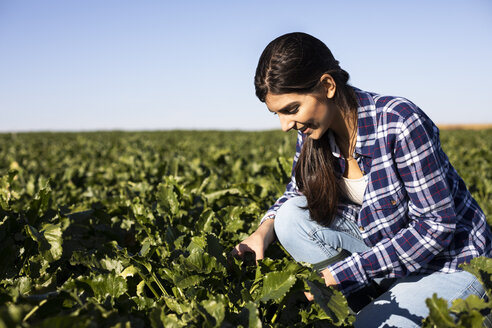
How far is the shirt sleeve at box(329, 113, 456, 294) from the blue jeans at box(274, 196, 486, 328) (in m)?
0.10

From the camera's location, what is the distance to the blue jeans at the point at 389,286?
6.27 ft

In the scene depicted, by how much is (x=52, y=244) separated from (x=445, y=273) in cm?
199

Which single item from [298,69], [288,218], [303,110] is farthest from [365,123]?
[288,218]

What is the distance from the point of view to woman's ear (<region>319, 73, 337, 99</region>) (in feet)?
6.57

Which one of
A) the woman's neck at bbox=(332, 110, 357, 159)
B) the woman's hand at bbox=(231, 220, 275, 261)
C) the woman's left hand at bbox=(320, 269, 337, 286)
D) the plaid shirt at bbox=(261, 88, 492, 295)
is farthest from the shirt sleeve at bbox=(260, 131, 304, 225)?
the woman's left hand at bbox=(320, 269, 337, 286)

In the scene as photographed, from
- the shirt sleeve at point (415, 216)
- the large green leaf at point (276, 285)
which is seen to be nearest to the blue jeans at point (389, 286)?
the shirt sleeve at point (415, 216)

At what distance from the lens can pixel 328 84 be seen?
204 cm

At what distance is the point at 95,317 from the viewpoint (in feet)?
4.11

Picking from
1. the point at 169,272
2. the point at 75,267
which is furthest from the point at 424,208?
the point at 75,267

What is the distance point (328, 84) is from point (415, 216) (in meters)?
Result: 0.77

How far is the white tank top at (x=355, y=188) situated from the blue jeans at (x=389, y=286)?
0.15m

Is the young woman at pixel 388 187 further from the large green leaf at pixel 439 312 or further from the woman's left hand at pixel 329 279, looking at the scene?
the large green leaf at pixel 439 312

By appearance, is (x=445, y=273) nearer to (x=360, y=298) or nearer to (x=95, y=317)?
(x=360, y=298)

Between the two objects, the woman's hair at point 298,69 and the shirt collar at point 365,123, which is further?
the shirt collar at point 365,123
